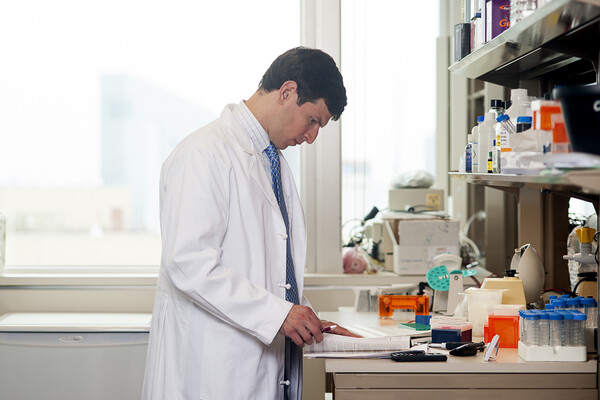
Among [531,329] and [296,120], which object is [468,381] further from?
[296,120]

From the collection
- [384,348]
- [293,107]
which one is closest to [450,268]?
[384,348]

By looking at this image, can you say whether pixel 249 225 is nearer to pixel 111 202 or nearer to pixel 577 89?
pixel 577 89

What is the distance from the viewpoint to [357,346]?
1.80 m

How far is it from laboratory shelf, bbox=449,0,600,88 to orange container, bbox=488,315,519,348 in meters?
0.69

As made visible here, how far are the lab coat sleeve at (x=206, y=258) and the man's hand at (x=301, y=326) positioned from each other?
0.06 feet

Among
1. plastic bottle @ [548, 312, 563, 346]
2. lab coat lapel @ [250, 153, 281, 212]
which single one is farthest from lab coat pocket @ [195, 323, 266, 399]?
plastic bottle @ [548, 312, 563, 346]

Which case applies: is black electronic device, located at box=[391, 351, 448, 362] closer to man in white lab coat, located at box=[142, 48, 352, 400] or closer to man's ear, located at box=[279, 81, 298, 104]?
man in white lab coat, located at box=[142, 48, 352, 400]

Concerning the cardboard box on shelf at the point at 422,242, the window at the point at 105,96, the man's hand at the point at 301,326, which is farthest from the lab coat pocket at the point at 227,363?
the window at the point at 105,96

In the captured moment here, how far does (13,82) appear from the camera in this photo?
11.1 feet

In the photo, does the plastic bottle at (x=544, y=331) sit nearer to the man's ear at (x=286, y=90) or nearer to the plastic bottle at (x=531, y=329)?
the plastic bottle at (x=531, y=329)

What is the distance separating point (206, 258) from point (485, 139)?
3.08 feet

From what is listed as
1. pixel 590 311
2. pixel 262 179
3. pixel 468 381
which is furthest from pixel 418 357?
pixel 262 179

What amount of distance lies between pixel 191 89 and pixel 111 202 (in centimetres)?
67

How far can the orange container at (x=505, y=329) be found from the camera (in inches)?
74.1
